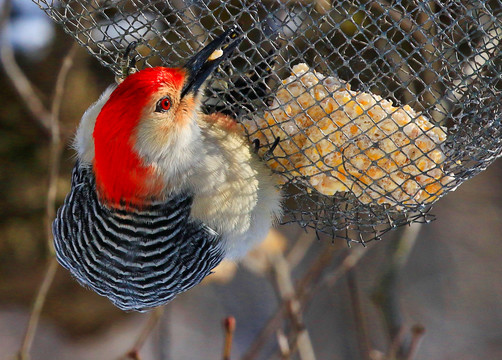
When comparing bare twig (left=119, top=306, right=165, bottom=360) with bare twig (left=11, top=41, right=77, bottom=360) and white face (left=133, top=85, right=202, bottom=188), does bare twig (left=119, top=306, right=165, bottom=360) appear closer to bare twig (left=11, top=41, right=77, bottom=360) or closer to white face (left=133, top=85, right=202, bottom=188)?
bare twig (left=11, top=41, right=77, bottom=360)

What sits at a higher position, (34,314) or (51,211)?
(51,211)

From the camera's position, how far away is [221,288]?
6.66m

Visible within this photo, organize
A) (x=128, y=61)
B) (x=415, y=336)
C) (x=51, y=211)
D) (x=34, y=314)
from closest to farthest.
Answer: (x=128, y=61), (x=415, y=336), (x=34, y=314), (x=51, y=211)

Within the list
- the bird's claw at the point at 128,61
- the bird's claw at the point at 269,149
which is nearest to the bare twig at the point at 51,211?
the bird's claw at the point at 128,61

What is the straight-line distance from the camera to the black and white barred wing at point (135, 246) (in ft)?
7.47

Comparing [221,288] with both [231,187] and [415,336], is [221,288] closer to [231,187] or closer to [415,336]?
[415,336]

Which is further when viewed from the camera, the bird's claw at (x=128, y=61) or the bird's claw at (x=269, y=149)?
the bird's claw at (x=128, y=61)

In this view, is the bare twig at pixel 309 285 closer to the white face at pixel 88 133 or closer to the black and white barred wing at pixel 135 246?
the black and white barred wing at pixel 135 246

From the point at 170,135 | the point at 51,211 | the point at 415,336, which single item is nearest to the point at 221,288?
the point at 51,211

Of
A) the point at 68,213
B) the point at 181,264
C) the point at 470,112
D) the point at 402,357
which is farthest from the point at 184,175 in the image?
the point at 402,357

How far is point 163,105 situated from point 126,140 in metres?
0.20

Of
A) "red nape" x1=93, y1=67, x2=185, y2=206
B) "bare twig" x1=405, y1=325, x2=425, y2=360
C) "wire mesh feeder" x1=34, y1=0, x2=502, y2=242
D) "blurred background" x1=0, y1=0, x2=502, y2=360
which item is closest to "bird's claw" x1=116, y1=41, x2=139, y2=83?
"wire mesh feeder" x1=34, y1=0, x2=502, y2=242

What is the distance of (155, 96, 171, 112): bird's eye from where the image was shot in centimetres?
213

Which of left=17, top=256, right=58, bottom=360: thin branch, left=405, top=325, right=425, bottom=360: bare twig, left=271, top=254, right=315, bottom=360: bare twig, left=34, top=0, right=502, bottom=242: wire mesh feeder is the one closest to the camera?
left=34, top=0, right=502, bottom=242: wire mesh feeder
